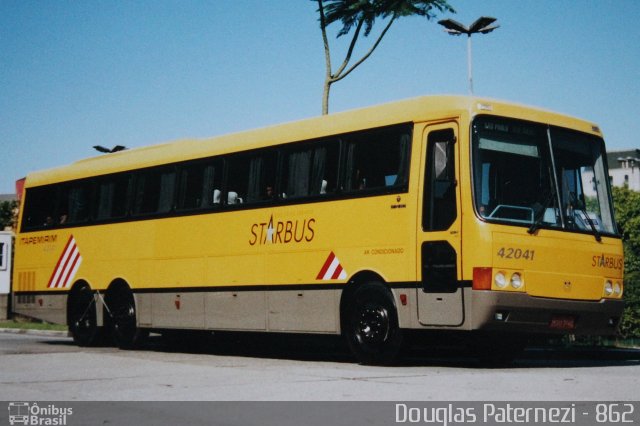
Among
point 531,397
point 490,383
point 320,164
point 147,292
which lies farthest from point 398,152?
point 147,292

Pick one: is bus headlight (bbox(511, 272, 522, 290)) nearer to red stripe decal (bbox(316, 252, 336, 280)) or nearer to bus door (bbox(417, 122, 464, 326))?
bus door (bbox(417, 122, 464, 326))

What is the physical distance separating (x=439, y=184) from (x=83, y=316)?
9.57m

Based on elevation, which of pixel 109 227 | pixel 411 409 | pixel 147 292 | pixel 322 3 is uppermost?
pixel 322 3

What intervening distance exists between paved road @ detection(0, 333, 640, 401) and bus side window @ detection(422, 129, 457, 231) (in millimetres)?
1951

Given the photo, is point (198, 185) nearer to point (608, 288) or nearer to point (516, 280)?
point (516, 280)

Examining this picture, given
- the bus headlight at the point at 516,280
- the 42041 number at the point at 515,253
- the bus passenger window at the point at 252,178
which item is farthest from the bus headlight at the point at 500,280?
the bus passenger window at the point at 252,178

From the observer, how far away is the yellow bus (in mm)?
12781

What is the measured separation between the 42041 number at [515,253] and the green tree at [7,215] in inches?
2991

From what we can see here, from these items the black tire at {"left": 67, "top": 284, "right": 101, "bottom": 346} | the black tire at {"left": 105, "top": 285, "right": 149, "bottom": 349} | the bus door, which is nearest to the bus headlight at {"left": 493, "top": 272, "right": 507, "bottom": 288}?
the bus door

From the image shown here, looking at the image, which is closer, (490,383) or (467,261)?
(490,383)

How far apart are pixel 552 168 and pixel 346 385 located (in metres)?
4.76

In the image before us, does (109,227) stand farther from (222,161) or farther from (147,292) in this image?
(222,161)

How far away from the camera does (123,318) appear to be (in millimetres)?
18969

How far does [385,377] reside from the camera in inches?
453
